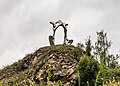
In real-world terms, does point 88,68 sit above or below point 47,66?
below

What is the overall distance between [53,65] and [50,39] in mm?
8468

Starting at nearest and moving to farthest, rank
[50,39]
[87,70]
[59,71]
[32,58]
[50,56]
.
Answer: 1. [87,70]
2. [59,71]
3. [50,56]
4. [32,58]
5. [50,39]

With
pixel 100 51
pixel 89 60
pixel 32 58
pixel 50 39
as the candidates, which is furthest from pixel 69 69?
pixel 100 51

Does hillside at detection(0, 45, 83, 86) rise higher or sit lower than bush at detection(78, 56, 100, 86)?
higher

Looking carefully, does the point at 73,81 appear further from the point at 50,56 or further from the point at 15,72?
the point at 15,72

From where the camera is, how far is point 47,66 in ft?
67.0

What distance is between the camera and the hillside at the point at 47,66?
19562mm

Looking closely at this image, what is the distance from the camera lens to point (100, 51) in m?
3.44

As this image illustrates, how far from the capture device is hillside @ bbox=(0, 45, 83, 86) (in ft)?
64.2

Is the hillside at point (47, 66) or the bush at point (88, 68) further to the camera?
the hillside at point (47, 66)

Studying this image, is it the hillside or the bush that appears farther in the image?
the hillside

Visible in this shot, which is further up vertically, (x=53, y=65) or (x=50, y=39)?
(x=50, y=39)

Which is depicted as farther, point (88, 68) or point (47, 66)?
point (47, 66)

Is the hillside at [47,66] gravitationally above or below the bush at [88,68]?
above
